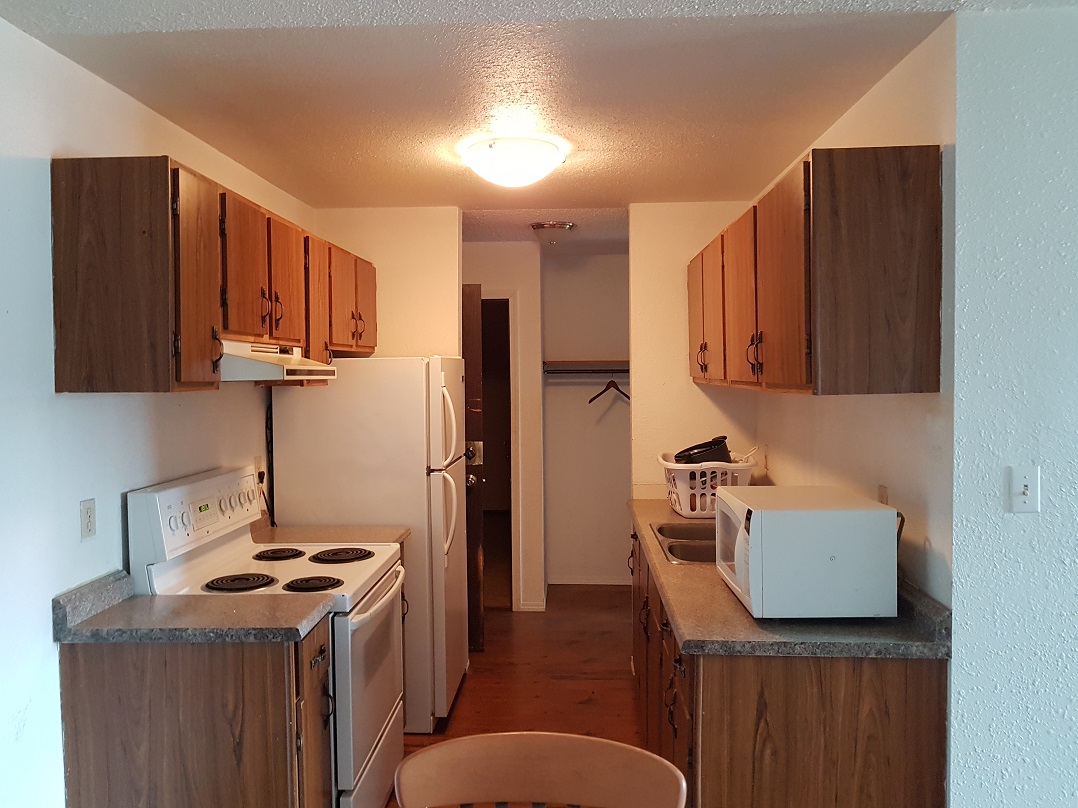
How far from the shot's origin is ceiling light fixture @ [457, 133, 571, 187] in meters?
2.92

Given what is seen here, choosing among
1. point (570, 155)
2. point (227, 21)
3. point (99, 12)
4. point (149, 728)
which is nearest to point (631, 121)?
point (570, 155)

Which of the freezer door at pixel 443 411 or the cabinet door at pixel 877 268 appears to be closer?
the cabinet door at pixel 877 268

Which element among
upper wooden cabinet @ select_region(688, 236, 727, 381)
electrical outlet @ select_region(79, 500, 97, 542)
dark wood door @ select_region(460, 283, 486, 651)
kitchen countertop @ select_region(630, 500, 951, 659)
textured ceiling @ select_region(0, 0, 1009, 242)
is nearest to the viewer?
textured ceiling @ select_region(0, 0, 1009, 242)

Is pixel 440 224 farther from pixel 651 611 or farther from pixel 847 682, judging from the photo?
pixel 847 682

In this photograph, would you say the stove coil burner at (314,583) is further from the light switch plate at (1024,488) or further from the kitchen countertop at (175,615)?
the light switch plate at (1024,488)

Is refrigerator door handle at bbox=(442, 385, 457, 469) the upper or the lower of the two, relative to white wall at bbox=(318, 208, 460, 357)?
lower

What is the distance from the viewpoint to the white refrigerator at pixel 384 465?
Answer: 11.6 ft

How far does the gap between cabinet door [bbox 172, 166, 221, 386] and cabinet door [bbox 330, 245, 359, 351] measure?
1.00 metres

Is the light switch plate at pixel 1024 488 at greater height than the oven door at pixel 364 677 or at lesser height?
greater

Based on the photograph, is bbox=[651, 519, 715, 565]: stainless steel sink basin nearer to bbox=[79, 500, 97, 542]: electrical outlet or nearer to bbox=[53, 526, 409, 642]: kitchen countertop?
bbox=[53, 526, 409, 642]: kitchen countertop

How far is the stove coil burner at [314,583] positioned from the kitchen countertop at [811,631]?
1031mm

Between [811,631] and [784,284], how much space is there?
3.03ft

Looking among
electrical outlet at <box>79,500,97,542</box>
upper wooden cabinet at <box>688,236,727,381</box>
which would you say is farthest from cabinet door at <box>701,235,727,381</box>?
electrical outlet at <box>79,500,97,542</box>

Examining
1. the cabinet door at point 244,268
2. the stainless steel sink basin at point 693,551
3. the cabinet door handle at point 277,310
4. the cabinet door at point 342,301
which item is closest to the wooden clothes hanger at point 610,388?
the cabinet door at point 342,301
